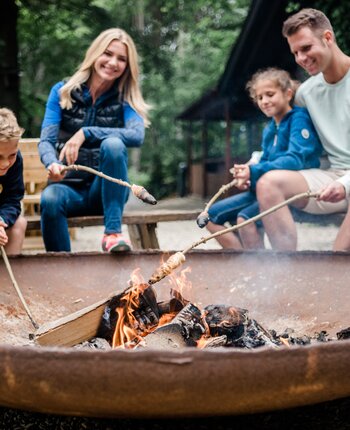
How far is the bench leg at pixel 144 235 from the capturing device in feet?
11.3

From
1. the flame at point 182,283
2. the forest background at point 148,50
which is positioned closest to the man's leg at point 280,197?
the flame at point 182,283

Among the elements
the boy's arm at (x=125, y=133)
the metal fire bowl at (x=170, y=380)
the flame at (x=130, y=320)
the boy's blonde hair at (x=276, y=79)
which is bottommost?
the flame at (x=130, y=320)

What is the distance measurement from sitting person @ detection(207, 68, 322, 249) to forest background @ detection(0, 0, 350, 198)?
4322 millimetres

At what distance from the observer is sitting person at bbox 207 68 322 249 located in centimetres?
295

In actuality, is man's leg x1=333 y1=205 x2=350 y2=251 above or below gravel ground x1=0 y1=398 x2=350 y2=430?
above

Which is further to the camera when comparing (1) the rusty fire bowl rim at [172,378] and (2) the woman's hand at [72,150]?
(2) the woman's hand at [72,150]

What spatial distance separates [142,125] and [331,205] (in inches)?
46.0

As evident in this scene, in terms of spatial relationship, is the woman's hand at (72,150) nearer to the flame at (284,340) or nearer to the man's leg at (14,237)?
the man's leg at (14,237)

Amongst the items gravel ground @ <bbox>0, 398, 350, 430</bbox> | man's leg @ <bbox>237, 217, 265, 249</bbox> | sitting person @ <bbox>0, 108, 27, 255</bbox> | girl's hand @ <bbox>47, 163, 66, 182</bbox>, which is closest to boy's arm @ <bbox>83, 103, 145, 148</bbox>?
girl's hand @ <bbox>47, 163, 66, 182</bbox>

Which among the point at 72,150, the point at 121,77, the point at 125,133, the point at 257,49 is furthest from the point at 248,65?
the point at 72,150

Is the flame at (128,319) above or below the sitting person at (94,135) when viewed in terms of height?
below

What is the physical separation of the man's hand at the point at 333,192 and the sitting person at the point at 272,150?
1.48ft

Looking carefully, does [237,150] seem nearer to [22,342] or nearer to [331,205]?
[331,205]

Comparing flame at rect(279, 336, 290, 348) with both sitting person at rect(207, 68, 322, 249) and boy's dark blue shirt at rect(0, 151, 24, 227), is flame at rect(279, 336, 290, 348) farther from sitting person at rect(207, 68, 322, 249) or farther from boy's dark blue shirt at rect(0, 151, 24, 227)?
boy's dark blue shirt at rect(0, 151, 24, 227)
